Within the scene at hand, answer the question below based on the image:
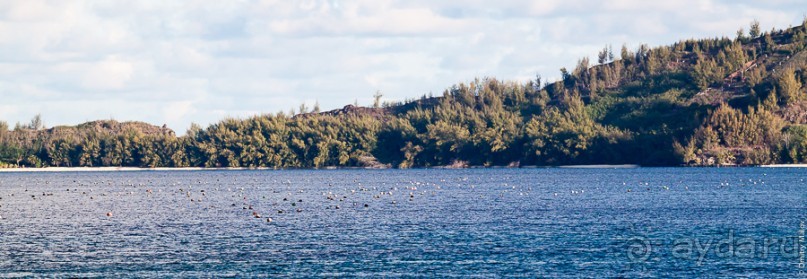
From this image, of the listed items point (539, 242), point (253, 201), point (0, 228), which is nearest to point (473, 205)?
point (253, 201)

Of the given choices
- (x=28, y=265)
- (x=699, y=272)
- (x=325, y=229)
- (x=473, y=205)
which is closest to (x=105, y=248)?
(x=28, y=265)

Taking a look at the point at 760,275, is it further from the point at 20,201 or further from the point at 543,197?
the point at 20,201

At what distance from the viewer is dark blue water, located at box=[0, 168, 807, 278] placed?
2067 inches

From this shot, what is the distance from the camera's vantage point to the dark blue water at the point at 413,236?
52.5 metres

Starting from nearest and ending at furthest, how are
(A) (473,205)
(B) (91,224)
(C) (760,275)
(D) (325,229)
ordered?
(C) (760,275), (D) (325,229), (B) (91,224), (A) (473,205)

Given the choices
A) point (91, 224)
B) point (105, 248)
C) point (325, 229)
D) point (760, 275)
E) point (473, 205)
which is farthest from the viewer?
point (473, 205)

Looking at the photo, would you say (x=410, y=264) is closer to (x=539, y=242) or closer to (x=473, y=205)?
(x=539, y=242)

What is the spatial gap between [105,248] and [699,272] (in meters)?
34.2

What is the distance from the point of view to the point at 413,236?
66.8 m

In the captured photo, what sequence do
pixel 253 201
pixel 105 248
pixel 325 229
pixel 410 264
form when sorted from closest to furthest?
pixel 410 264 < pixel 105 248 < pixel 325 229 < pixel 253 201

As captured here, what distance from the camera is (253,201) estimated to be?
354 ft

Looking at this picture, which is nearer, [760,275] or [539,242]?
[760,275]

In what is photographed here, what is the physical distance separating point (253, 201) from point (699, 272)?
6463cm

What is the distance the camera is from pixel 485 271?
169ft
